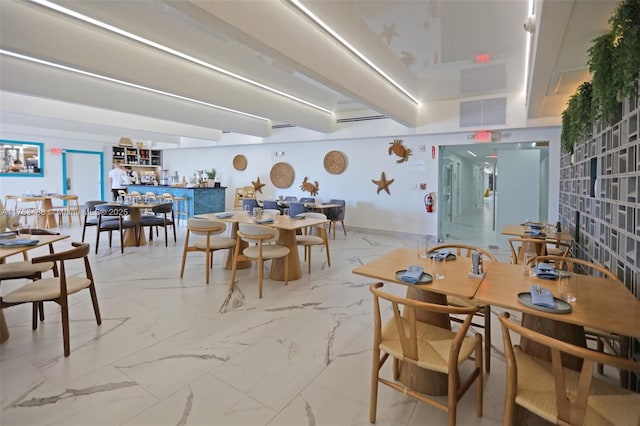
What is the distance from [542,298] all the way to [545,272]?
56 cm

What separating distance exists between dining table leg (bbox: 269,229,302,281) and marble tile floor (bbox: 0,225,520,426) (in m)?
0.34

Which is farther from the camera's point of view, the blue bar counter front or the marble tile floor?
the blue bar counter front

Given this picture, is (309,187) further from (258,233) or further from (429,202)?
(258,233)

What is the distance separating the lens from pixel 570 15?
235cm

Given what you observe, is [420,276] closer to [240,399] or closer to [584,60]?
[240,399]

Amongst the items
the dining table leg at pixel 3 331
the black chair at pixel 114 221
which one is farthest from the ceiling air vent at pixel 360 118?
the dining table leg at pixel 3 331

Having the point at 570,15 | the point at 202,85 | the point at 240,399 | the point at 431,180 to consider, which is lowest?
the point at 240,399

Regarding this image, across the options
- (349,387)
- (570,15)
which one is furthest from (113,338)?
(570,15)

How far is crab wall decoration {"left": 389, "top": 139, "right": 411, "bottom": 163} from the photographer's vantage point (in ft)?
25.2

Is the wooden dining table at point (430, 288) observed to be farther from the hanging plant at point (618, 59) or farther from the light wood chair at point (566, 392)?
the hanging plant at point (618, 59)

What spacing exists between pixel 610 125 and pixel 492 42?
1.84 meters

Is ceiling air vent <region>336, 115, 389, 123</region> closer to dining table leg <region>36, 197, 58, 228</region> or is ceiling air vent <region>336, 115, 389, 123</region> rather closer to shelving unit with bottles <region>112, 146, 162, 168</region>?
dining table leg <region>36, 197, 58, 228</region>

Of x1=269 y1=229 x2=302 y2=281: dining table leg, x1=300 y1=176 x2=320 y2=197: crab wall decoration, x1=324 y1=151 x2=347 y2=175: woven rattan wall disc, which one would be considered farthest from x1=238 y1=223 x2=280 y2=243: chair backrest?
x1=300 y1=176 x2=320 y2=197: crab wall decoration

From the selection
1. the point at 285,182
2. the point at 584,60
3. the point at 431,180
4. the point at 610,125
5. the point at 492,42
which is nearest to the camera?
the point at 610,125
